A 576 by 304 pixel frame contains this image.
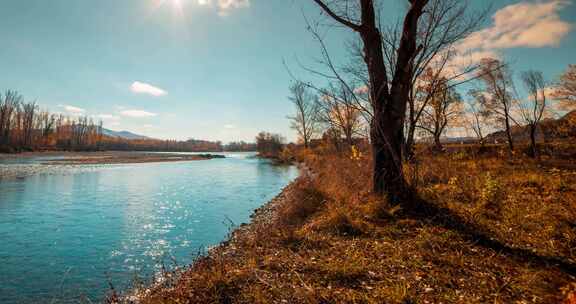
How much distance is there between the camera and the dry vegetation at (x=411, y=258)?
2.84 m

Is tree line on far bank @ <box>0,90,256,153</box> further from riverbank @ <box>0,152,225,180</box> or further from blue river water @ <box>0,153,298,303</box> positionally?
blue river water @ <box>0,153,298,303</box>

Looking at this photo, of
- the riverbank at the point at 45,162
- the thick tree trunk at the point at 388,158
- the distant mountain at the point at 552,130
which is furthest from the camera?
the distant mountain at the point at 552,130

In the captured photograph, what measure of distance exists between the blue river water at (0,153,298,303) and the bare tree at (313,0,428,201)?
5.16 metres

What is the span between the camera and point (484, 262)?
338 cm

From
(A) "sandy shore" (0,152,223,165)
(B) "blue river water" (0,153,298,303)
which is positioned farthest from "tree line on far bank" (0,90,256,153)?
(B) "blue river water" (0,153,298,303)

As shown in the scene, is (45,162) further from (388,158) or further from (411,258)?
(411,258)

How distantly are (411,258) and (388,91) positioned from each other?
3896 millimetres

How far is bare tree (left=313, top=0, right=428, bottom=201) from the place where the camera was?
229 inches

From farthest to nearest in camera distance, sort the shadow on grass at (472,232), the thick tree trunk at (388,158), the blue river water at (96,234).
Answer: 1. the thick tree trunk at (388,158)
2. the blue river water at (96,234)
3. the shadow on grass at (472,232)

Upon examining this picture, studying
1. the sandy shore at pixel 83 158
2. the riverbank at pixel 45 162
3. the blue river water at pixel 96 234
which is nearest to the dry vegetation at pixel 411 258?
the blue river water at pixel 96 234

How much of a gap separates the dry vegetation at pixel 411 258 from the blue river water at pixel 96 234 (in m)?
2.09

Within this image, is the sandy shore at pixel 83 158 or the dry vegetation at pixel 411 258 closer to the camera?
the dry vegetation at pixel 411 258

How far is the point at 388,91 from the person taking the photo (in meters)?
6.12

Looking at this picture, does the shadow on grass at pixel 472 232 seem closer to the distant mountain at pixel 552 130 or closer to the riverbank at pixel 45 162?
the riverbank at pixel 45 162
